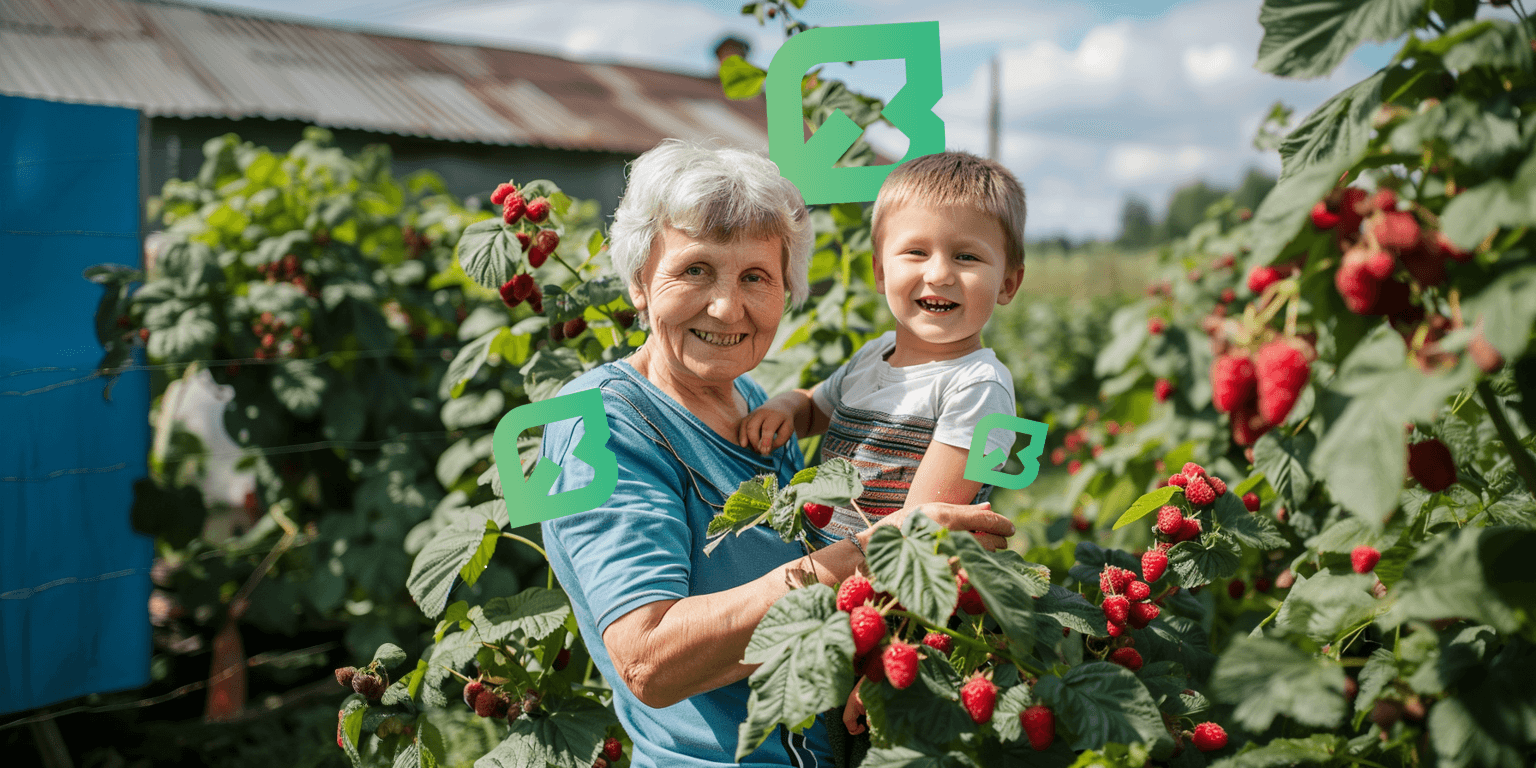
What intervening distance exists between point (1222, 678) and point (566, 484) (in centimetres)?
83

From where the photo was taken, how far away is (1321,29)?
782 mm

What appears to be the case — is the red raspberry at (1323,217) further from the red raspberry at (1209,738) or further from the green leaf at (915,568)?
the red raspberry at (1209,738)

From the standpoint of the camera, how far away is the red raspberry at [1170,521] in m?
1.25

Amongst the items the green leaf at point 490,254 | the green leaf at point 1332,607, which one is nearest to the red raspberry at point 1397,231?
the green leaf at point 1332,607

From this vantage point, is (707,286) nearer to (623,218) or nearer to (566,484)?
(623,218)

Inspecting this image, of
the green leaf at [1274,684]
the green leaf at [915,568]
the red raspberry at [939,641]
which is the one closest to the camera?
the green leaf at [1274,684]

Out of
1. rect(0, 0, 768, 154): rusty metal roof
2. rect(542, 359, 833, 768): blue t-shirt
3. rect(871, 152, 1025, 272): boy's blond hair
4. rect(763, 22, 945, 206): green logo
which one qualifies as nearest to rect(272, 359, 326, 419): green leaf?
rect(542, 359, 833, 768): blue t-shirt

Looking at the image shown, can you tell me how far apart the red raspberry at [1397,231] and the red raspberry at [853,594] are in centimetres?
56

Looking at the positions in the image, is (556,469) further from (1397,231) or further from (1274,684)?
(1397,231)

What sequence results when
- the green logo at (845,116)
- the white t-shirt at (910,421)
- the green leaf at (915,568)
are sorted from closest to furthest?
the green leaf at (915,568), the white t-shirt at (910,421), the green logo at (845,116)

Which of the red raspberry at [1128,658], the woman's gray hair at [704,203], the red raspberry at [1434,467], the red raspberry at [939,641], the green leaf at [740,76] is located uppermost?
the green leaf at [740,76]

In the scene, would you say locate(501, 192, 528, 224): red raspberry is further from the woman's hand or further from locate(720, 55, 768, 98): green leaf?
the woman's hand

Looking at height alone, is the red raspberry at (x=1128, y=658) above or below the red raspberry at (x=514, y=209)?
below

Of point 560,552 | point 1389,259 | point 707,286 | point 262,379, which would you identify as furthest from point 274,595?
point 1389,259
